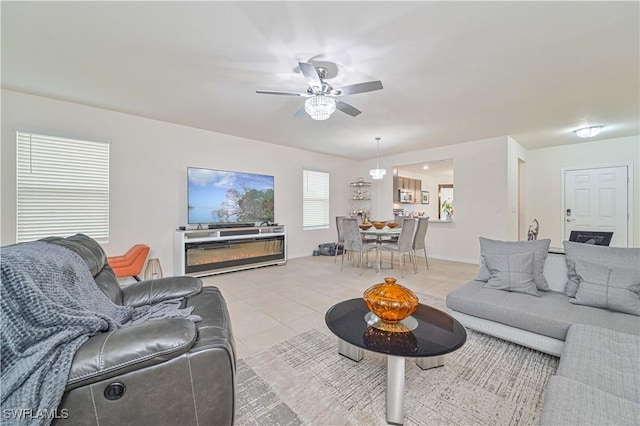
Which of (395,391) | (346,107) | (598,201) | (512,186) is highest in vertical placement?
(346,107)

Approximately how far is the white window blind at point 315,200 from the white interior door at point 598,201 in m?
5.33

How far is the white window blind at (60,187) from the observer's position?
3.22m

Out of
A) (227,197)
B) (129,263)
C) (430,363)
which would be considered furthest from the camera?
(227,197)

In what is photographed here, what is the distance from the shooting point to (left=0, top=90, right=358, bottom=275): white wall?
10.4 feet

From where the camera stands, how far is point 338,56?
7.96 ft

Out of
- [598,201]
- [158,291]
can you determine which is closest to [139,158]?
[158,291]

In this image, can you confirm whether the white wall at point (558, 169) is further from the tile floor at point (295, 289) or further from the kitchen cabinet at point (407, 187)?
the kitchen cabinet at point (407, 187)

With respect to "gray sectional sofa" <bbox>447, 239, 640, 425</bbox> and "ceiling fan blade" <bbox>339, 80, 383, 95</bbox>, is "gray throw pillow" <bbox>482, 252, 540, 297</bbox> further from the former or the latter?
"ceiling fan blade" <bbox>339, 80, 383, 95</bbox>

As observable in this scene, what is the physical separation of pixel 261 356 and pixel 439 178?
30.6 feet

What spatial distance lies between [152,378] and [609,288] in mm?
2855

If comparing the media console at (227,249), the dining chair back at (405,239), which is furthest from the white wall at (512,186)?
the media console at (227,249)

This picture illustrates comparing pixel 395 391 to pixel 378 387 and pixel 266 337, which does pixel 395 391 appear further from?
pixel 266 337

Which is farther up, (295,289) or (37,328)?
(37,328)

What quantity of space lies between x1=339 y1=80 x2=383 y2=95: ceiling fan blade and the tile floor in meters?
2.25
